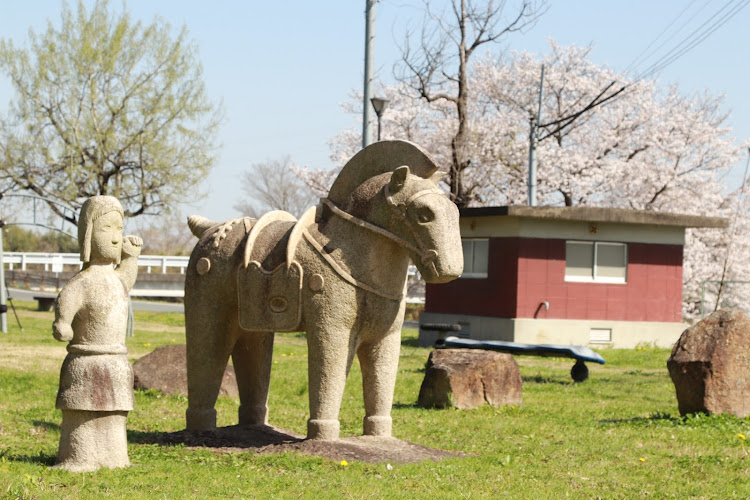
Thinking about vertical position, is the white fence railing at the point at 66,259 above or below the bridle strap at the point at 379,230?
above

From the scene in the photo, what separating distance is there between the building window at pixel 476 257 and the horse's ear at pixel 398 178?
51.3 feet

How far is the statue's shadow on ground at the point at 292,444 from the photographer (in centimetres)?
788

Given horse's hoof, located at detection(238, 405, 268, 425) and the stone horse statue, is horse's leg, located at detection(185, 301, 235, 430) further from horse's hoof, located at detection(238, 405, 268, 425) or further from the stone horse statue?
horse's hoof, located at detection(238, 405, 268, 425)

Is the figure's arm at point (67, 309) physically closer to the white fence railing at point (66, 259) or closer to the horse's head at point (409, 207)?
the horse's head at point (409, 207)

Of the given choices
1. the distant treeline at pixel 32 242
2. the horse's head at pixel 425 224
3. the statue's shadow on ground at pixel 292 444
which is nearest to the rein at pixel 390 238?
the horse's head at pixel 425 224

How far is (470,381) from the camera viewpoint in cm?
1168

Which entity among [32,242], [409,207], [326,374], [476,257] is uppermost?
[32,242]

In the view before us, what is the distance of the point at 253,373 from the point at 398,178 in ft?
8.28

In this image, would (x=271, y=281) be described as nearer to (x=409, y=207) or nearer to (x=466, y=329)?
(x=409, y=207)

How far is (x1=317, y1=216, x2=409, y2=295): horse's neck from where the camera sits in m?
8.03

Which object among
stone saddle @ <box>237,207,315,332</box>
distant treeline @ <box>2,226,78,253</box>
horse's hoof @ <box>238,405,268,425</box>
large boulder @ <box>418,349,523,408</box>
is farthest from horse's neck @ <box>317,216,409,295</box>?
distant treeline @ <box>2,226,78,253</box>

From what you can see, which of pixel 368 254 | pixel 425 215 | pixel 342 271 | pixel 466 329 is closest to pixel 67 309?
pixel 342 271

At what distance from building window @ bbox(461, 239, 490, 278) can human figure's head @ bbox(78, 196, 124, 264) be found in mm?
16856

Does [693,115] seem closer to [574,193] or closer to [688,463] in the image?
[574,193]
